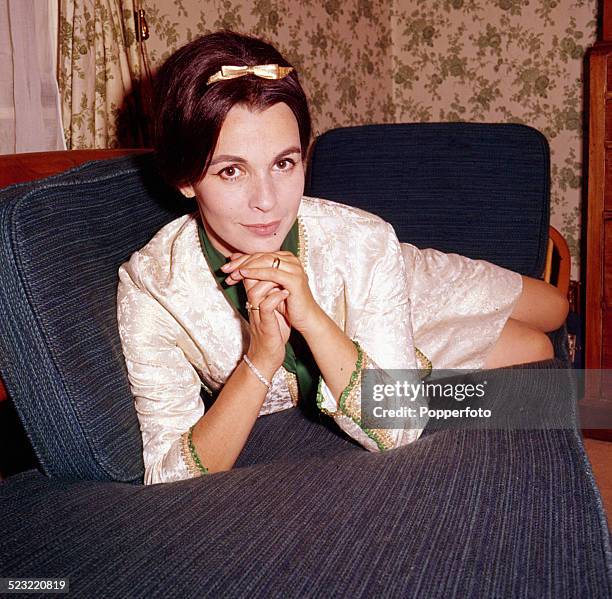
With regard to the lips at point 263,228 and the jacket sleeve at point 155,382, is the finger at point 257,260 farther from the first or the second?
the jacket sleeve at point 155,382

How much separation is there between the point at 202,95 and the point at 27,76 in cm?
120

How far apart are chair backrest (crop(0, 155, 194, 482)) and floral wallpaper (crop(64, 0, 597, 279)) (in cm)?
→ 225

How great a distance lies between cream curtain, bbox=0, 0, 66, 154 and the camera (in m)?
2.28

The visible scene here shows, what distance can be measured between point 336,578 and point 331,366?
0.56 meters

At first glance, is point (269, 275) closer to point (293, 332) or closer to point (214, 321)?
point (214, 321)

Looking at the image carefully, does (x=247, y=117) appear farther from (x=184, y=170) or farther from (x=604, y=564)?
(x=604, y=564)

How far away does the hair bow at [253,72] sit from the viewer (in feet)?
4.66

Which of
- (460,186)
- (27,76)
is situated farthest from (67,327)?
(460,186)

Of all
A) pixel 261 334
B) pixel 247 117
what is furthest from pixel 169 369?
pixel 247 117

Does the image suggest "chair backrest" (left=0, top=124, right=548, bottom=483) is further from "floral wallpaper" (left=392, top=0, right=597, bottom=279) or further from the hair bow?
"floral wallpaper" (left=392, top=0, right=597, bottom=279)

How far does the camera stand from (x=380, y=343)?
5.39 ft

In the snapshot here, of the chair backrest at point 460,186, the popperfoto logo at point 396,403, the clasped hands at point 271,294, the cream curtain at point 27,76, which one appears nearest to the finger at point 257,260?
the clasped hands at point 271,294

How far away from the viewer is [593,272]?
3.20 meters

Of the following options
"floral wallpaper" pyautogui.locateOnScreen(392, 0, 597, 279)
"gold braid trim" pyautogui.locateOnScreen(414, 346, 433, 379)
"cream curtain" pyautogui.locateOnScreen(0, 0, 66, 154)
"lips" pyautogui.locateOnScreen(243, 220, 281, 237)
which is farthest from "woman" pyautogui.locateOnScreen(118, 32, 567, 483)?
"floral wallpaper" pyautogui.locateOnScreen(392, 0, 597, 279)
